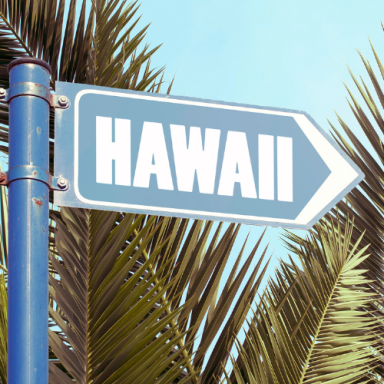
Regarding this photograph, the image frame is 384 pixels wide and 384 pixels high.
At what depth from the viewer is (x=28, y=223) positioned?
0.75 metres

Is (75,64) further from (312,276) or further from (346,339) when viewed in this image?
(346,339)

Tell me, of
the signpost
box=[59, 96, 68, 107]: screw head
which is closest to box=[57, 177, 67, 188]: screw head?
the signpost

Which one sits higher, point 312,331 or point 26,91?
point 26,91

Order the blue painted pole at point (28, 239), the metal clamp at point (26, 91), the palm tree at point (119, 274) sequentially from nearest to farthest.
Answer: the blue painted pole at point (28, 239) → the metal clamp at point (26, 91) → the palm tree at point (119, 274)

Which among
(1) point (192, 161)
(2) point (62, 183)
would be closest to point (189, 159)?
(1) point (192, 161)

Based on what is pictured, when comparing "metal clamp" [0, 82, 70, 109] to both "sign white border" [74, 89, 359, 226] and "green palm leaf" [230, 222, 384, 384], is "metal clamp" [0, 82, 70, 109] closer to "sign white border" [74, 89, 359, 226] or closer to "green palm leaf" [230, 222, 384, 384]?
"sign white border" [74, 89, 359, 226]

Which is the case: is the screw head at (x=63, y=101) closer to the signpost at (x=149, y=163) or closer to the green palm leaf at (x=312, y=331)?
the signpost at (x=149, y=163)

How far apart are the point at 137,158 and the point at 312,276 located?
3.20 feet

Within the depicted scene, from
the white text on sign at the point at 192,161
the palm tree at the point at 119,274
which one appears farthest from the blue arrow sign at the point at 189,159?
the palm tree at the point at 119,274

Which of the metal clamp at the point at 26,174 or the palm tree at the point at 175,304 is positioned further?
the palm tree at the point at 175,304

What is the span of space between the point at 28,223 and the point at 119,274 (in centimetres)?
49

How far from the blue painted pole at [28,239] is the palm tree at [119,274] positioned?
45 cm

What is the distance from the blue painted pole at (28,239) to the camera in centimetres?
69

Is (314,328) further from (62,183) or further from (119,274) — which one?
(62,183)
